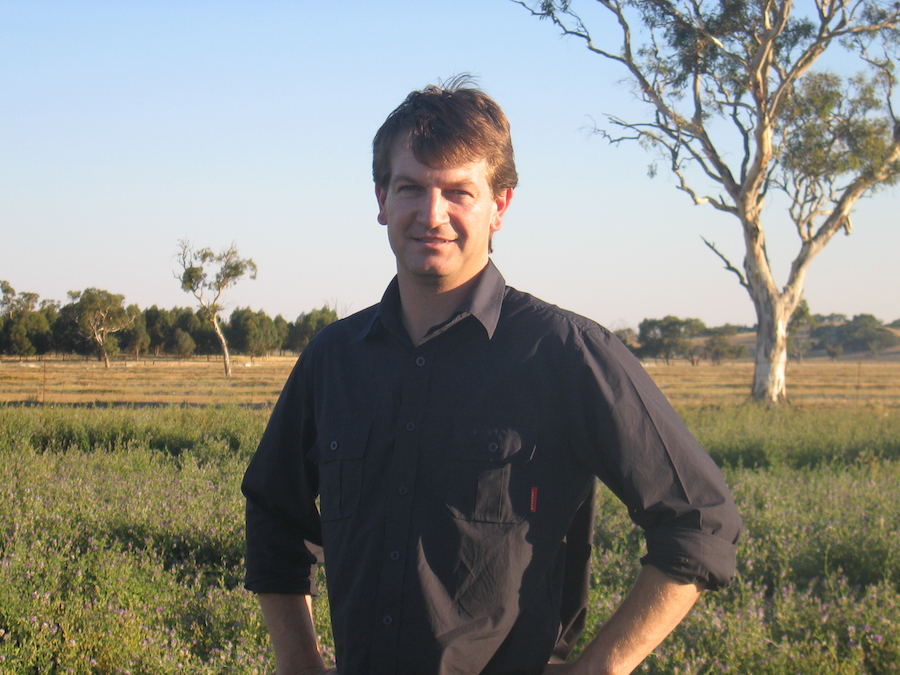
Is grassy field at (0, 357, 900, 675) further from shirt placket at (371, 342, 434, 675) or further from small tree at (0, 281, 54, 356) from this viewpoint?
small tree at (0, 281, 54, 356)

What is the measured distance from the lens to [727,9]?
1861 cm

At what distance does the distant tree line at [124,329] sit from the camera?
25688 millimetres

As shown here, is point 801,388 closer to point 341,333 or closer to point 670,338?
point 341,333

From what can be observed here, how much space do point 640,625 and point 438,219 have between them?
97 cm

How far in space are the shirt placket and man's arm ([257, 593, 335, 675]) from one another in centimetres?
33


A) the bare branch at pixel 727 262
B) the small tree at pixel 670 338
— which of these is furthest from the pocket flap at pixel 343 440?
the small tree at pixel 670 338

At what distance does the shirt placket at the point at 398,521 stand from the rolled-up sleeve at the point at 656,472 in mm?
349

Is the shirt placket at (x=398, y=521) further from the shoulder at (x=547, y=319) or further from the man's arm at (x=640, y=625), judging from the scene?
the man's arm at (x=640, y=625)

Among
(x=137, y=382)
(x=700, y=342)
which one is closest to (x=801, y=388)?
(x=137, y=382)

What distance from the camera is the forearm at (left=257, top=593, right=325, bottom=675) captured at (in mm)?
1870

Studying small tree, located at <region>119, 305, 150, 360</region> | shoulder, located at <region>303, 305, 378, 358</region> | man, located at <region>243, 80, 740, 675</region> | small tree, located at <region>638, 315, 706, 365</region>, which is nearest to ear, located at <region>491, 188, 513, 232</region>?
man, located at <region>243, 80, 740, 675</region>

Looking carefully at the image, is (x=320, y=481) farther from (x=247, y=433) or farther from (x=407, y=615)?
(x=247, y=433)

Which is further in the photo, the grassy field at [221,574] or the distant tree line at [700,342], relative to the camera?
the distant tree line at [700,342]

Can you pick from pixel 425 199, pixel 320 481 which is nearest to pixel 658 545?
pixel 320 481
